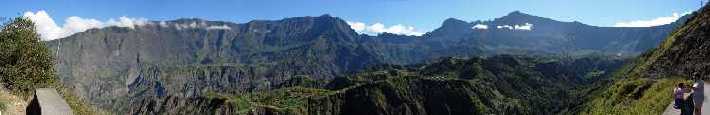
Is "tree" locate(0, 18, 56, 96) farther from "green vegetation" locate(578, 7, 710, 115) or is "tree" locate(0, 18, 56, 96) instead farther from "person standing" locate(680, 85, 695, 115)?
"green vegetation" locate(578, 7, 710, 115)

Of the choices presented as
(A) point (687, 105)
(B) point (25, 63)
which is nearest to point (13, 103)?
(B) point (25, 63)

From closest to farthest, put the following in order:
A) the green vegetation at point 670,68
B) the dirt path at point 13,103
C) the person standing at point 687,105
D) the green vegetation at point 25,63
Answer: the person standing at point 687,105 < the dirt path at point 13,103 < the green vegetation at point 25,63 < the green vegetation at point 670,68

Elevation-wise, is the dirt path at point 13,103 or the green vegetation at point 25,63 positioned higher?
the green vegetation at point 25,63

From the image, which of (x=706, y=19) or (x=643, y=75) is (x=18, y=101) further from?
(x=706, y=19)

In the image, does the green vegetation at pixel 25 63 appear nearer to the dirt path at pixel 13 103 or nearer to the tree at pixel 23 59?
the tree at pixel 23 59

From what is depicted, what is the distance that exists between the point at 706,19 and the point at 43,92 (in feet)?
598

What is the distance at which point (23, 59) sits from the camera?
58625 mm

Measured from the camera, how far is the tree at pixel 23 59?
50531 mm

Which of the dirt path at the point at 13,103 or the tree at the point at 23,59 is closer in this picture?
the dirt path at the point at 13,103

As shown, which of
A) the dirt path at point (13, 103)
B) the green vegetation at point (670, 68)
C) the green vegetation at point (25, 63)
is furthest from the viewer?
the green vegetation at point (670, 68)

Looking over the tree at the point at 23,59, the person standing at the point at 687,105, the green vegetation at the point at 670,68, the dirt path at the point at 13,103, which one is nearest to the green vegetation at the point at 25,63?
the tree at the point at 23,59

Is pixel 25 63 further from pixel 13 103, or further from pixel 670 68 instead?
pixel 670 68

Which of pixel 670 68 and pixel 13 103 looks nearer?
pixel 13 103

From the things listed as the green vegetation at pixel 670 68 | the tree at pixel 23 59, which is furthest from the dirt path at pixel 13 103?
the green vegetation at pixel 670 68
